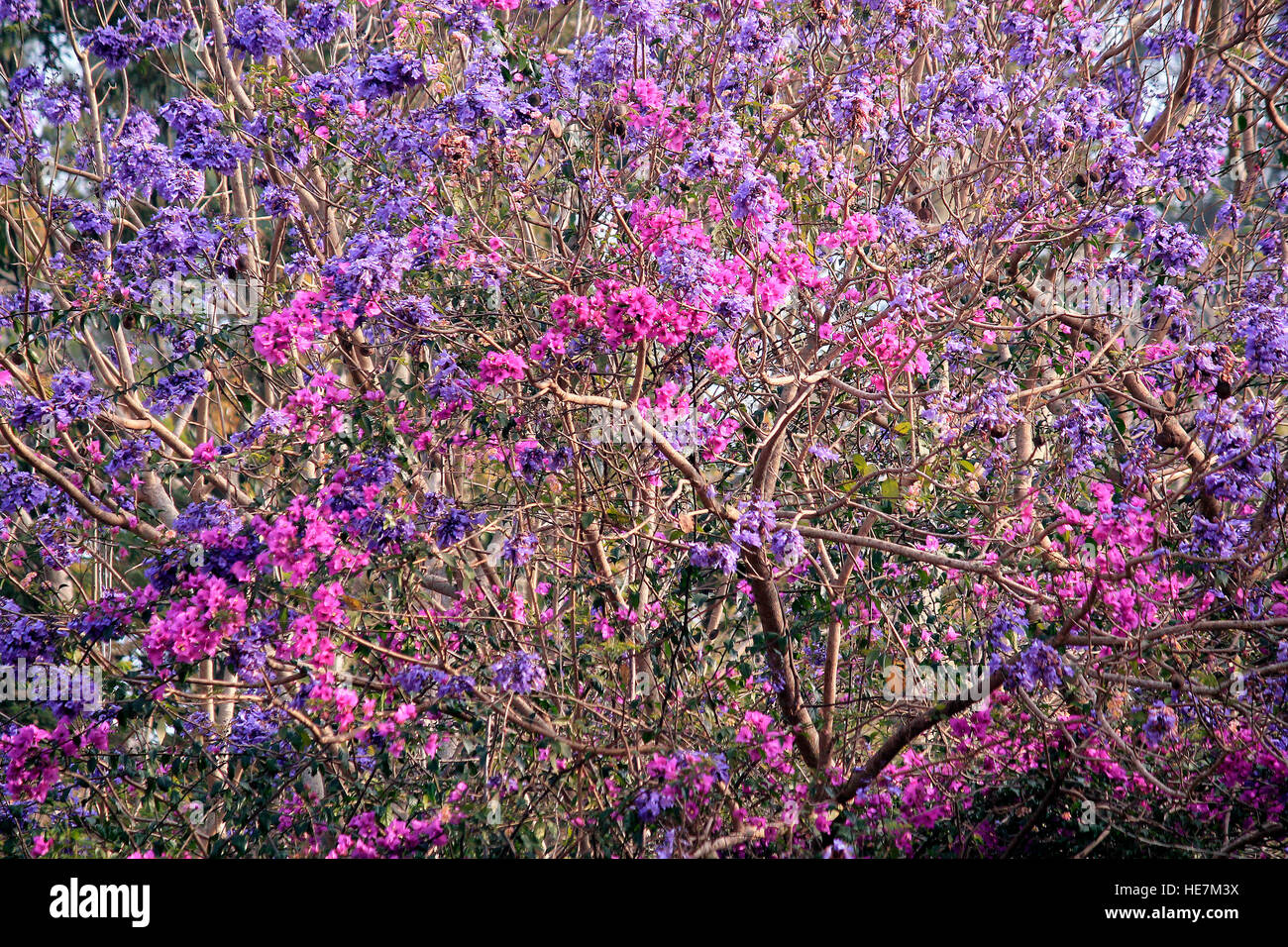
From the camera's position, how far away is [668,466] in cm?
464

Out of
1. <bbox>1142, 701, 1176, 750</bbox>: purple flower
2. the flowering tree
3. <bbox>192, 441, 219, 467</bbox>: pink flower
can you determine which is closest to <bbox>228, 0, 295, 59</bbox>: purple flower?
the flowering tree

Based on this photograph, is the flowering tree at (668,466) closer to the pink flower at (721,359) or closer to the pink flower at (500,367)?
the pink flower at (500,367)

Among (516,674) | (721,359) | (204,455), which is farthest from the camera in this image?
(204,455)

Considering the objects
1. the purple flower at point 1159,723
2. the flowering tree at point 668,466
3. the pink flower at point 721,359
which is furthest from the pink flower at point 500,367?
the purple flower at point 1159,723

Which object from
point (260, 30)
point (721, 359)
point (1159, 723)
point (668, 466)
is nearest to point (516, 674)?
point (721, 359)

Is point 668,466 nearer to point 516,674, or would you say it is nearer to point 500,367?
point 500,367

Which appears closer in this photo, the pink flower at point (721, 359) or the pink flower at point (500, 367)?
the pink flower at point (500, 367)

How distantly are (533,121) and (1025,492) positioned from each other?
2397 mm

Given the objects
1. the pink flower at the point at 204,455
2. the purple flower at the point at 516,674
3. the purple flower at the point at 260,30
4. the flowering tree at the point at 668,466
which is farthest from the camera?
the purple flower at the point at 260,30

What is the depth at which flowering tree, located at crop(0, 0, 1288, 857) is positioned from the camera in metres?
3.56

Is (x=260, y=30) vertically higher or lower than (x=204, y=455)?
higher

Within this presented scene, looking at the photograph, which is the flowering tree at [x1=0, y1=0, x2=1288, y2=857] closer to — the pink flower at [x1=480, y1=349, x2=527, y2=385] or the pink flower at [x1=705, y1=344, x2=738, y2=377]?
the pink flower at [x1=480, y1=349, x2=527, y2=385]

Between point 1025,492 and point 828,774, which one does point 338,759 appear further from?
point 1025,492

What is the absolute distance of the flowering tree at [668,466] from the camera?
140 inches
